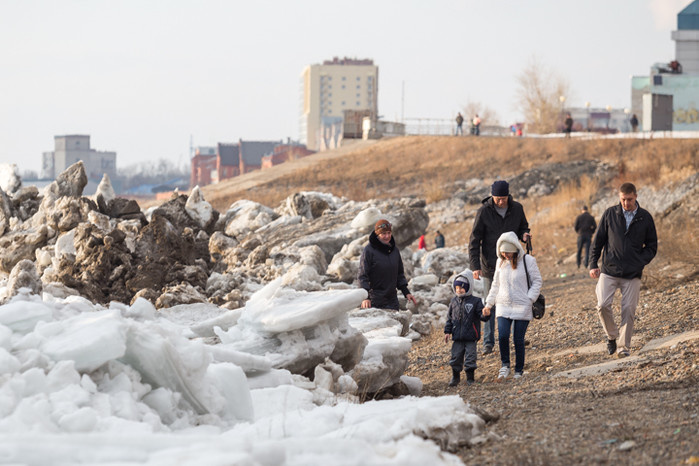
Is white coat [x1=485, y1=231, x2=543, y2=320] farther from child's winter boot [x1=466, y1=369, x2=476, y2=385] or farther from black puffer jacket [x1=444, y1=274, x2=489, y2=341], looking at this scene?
child's winter boot [x1=466, y1=369, x2=476, y2=385]

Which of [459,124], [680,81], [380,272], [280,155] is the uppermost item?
[680,81]

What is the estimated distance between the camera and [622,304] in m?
8.74

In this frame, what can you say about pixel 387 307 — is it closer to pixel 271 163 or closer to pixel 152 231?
pixel 152 231

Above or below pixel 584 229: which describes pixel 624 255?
above

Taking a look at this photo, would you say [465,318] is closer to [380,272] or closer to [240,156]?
[380,272]

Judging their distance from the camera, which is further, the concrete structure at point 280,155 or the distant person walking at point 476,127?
the concrete structure at point 280,155

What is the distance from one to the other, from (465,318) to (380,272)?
1.26 meters

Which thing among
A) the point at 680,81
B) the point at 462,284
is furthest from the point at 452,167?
the point at 462,284

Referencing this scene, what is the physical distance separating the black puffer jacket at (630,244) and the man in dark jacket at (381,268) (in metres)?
2.01

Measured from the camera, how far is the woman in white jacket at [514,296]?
8.29m

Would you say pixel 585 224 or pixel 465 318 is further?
pixel 585 224

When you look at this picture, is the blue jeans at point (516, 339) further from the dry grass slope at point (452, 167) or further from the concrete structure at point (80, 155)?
the concrete structure at point (80, 155)

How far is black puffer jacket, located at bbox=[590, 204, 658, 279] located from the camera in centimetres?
862

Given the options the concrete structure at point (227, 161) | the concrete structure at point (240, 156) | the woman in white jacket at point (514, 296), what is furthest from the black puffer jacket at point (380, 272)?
the concrete structure at point (227, 161)
